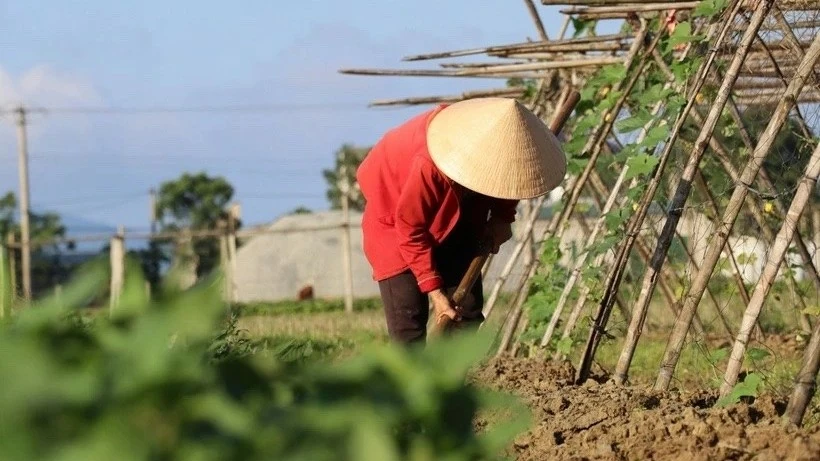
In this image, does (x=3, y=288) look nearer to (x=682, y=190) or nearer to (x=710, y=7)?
(x=682, y=190)

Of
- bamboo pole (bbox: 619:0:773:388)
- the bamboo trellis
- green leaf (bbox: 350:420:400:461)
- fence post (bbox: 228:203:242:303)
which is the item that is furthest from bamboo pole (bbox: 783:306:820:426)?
fence post (bbox: 228:203:242:303)

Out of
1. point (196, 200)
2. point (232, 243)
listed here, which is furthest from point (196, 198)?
point (232, 243)

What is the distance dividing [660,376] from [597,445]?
1200 millimetres

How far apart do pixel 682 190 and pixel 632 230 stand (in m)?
0.38

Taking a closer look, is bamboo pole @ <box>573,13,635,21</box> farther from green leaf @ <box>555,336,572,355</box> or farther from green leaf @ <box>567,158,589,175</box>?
green leaf @ <box>555,336,572,355</box>

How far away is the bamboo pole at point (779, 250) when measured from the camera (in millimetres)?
4258

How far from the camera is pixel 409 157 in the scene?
518 centimetres

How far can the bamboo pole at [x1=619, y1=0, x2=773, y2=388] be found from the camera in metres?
5.28

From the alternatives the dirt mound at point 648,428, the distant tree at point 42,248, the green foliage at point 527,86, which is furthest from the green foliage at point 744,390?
the distant tree at point 42,248

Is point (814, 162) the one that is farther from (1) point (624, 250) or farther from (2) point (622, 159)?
(2) point (622, 159)

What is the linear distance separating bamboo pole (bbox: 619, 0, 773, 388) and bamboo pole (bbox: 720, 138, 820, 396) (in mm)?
889

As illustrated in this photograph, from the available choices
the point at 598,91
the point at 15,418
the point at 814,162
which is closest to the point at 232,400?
the point at 15,418

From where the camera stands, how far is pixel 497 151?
4.92m

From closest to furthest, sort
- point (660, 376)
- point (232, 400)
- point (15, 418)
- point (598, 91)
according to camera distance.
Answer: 1. point (15, 418)
2. point (232, 400)
3. point (660, 376)
4. point (598, 91)
